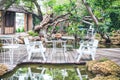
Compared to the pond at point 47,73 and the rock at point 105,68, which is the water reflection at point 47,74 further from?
the rock at point 105,68

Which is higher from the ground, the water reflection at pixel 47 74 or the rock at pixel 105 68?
the rock at pixel 105 68

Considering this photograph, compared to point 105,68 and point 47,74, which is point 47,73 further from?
point 105,68

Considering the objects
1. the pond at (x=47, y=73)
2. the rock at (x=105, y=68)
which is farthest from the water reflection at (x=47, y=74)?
the rock at (x=105, y=68)

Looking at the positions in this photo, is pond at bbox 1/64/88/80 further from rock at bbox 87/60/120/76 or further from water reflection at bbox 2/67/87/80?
rock at bbox 87/60/120/76

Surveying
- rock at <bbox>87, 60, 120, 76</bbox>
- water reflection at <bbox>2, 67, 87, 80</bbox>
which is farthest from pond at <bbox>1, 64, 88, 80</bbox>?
rock at <bbox>87, 60, 120, 76</bbox>

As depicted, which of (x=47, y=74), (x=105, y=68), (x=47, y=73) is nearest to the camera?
(x=105, y=68)

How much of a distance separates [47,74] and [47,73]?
0.49 ft

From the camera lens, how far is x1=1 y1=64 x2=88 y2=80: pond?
6.95 metres

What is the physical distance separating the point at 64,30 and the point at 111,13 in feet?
47.5

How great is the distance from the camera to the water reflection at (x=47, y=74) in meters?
6.94

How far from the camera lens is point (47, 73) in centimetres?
759

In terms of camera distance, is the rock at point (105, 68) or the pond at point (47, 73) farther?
the pond at point (47, 73)

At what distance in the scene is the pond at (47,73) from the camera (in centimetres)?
695

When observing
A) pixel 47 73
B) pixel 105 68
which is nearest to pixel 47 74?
pixel 47 73
